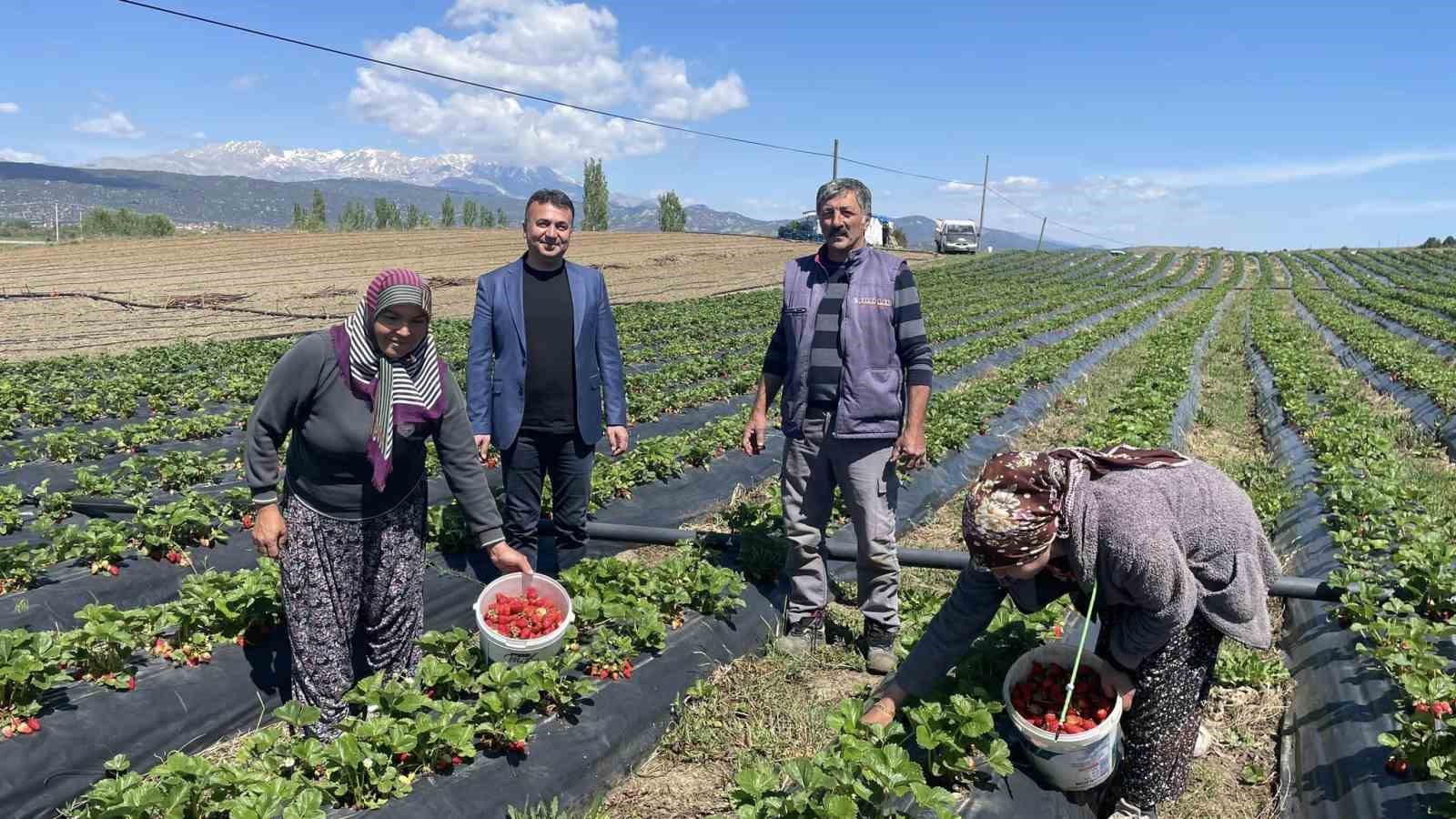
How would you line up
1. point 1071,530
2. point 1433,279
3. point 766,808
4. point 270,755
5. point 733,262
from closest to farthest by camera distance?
point 1071,530
point 766,808
point 270,755
point 1433,279
point 733,262

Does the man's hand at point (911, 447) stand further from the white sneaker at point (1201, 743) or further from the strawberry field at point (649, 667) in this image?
the white sneaker at point (1201, 743)

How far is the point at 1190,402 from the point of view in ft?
38.3

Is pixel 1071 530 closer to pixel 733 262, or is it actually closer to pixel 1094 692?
pixel 1094 692

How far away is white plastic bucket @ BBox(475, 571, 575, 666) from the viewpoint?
11.9 feet

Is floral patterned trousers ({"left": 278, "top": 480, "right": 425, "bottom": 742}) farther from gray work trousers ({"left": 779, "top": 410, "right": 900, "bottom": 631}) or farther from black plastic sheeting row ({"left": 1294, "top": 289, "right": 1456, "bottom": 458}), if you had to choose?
black plastic sheeting row ({"left": 1294, "top": 289, "right": 1456, "bottom": 458})

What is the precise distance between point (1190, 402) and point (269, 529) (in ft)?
37.7

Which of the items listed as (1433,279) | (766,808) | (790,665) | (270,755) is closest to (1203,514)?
(766,808)

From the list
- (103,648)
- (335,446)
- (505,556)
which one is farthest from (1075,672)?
(103,648)

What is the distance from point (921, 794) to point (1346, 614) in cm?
314

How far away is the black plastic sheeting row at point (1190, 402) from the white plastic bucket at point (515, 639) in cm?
676

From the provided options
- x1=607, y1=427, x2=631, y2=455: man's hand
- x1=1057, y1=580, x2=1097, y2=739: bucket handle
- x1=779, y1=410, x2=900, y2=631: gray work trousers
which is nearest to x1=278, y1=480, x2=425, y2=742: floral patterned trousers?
x1=607, y1=427, x2=631, y2=455: man's hand

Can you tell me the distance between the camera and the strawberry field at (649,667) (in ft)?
10.2

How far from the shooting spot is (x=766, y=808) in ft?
9.42

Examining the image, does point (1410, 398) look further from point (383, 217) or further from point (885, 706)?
point (383, 217)
